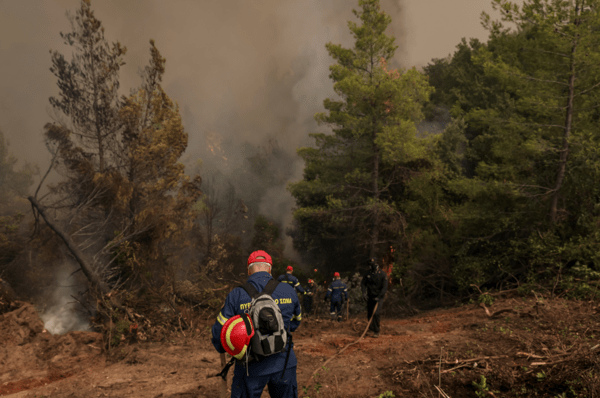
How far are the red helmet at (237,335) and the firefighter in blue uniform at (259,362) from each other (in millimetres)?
284

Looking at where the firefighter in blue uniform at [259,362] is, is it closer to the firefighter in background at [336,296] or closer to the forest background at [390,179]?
the forest background at [390,179]

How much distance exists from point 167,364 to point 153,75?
1312 centimetres

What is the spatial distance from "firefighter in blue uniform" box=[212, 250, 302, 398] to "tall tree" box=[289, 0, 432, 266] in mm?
10889

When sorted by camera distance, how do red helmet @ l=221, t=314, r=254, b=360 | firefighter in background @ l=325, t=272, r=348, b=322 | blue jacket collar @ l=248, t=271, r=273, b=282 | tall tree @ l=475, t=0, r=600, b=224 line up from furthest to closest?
1. firefighter in background @ l=325, t=272, r=348, b=322
2. tall tree @ l=475, t=0, r=600, b=224
3. blue jacket collar @ l=248, t=271, r=273, b=282
4. red helmet @ l=221, t=314, r=254, b=360

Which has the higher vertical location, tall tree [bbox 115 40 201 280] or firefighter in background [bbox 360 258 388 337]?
tall tree [bbox 115 40 201 280]

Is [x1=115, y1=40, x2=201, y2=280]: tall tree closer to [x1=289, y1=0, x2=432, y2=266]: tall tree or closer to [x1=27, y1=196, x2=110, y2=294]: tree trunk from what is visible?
[x1=27, y1=196, x2=110, y2=294]: tree trunk

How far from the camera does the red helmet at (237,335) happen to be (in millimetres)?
2551

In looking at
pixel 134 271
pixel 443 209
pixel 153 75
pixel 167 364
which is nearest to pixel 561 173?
pixel 443 209

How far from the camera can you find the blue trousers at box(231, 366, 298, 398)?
2.87 metres

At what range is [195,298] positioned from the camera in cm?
1003

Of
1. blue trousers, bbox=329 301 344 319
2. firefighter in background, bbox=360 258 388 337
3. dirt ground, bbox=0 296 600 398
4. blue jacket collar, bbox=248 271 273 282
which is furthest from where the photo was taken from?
blue trousers, bbox=329 301 344 319

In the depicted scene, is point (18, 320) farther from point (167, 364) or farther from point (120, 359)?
point (167, 364)

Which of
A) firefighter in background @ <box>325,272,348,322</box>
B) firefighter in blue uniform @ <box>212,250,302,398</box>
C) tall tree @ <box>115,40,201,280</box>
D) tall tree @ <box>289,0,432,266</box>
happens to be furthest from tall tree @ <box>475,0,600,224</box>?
tall tree @ <box>115,40,201,280</box>

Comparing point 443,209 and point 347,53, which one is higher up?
point 347,53
